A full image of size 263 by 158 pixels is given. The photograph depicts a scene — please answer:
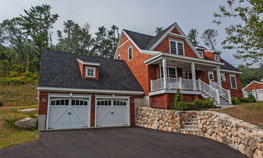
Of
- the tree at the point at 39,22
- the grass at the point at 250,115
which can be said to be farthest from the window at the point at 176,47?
the tree at the point at 39,22

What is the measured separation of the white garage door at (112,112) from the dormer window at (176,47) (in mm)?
6771

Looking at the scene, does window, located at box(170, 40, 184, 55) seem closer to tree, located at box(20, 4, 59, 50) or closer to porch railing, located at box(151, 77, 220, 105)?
porch railing, located at box(151, 77, 220, 105)

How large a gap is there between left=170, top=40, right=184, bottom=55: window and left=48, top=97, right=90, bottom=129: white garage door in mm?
9177

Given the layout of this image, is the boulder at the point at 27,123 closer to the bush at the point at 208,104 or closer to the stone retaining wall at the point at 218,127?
the stone retaining wall at the point at 218,127

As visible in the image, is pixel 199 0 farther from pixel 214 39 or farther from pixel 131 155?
pixel 214 39

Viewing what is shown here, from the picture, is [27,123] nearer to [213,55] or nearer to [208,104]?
[208,104]

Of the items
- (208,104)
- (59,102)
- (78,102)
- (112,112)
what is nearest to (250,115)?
(208,104)

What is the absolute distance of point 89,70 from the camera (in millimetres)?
13500

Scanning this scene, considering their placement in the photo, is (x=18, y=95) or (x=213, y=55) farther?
(x=213, y=55)

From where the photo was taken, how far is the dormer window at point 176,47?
52.6ft

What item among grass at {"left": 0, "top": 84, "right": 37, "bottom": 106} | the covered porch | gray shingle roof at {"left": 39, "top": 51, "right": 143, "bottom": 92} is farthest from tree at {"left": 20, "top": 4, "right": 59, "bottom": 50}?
the covered porch

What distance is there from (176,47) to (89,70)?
853cm

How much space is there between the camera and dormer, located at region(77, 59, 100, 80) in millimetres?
13156

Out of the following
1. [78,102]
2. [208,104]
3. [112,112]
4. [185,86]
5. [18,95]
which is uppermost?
[185,86]
